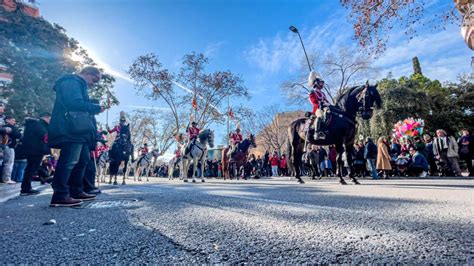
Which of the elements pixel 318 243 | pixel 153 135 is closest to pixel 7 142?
pixel 318 243

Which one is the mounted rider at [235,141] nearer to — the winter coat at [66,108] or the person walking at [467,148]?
the person walking at [467,148]

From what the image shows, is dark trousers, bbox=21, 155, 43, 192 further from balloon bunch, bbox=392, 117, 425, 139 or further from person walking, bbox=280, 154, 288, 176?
person walking, bbox=280, 154, 288, 176

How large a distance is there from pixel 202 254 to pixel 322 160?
17841mm

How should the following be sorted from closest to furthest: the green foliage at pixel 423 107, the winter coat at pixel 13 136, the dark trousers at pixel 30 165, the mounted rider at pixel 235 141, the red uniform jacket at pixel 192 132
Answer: the dark trousers at pixel 30 165
the winter coat at pixel 13 136
the red uniform jacket at pixel 192 132
the mounted rider at pixel 235 141
the green foliage at pixel 423 107

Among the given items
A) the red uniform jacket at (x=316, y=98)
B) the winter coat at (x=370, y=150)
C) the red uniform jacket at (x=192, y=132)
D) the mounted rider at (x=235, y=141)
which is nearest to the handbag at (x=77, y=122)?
the red uniform jacket at (x=316, y=98)

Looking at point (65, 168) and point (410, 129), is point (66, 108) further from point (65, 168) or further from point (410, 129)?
point (410, 129)

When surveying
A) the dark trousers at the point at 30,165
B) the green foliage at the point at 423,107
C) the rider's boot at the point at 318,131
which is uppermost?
the green foliage at the point at 423,107

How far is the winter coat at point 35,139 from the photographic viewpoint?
6.32m

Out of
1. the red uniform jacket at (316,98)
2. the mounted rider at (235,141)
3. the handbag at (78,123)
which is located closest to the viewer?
the handbag at (78,123)

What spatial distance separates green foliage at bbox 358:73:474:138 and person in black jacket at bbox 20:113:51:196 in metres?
25.6

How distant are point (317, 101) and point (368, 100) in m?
1.38

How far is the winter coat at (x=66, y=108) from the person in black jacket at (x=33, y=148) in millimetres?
2704

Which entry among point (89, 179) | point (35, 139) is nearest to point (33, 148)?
point (35, 139)

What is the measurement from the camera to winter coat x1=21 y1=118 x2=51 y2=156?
249 inches
